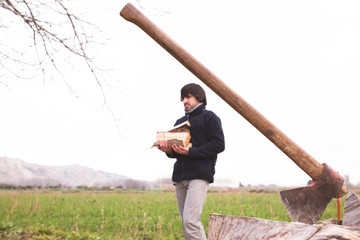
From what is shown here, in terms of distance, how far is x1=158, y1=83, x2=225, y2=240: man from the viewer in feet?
8.86

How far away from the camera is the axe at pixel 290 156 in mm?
1980

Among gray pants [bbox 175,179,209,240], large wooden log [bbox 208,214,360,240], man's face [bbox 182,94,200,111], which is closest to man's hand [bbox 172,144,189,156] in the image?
gray pants [bbox 175,179,209,240]

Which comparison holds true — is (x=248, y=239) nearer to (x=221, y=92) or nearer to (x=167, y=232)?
(x=221, y=92)

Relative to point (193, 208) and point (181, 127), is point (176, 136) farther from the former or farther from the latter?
point (193, 208)

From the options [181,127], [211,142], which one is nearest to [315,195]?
[211,142]

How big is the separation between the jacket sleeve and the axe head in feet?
2.75

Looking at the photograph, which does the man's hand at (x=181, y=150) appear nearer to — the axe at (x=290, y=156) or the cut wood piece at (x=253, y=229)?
the axe at (x=290, y=156)

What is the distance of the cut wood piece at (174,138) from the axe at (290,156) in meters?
0.57

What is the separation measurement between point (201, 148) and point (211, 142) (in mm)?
108

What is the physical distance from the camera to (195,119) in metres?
2.89

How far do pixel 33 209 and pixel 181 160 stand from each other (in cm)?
885

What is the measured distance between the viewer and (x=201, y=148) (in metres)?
2.71

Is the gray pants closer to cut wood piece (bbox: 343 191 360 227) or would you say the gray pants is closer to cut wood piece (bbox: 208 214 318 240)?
cut wood piece (bbox: 208 214 318 240)

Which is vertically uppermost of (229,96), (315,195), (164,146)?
(229,96)
